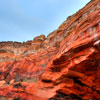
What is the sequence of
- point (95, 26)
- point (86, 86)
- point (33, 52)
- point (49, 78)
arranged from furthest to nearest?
point (33, 52) → point (49, 78) → point (86, 86) → point (95, 26)

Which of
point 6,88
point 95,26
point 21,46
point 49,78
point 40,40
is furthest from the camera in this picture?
point 21,46

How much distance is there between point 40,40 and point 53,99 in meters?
18.2

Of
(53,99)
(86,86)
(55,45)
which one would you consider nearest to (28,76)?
(55,45)

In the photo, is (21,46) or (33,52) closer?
(33,52)

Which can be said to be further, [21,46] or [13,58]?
[21,46]

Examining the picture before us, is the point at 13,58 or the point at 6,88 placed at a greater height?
the point at 13,58

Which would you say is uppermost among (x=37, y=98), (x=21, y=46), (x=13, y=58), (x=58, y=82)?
(x=21, y=46)

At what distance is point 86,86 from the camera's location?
389 inches

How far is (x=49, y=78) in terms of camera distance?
1245 centimetres

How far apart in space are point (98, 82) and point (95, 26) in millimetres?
5439

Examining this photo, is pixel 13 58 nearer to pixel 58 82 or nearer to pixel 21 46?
pixel 21 46

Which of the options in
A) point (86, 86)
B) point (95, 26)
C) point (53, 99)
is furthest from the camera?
point (53, 99)

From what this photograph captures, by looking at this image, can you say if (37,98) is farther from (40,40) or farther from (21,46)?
(21,46)

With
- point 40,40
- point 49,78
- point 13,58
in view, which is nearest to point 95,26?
point 49,78
